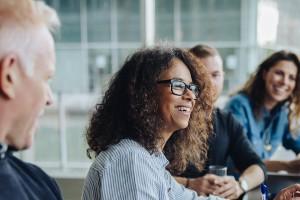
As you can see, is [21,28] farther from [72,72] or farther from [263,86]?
[72,72]

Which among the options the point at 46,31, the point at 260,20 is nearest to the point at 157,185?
the point at 46,31

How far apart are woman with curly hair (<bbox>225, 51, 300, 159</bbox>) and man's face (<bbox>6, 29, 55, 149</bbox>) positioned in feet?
5.55

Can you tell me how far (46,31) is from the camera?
2.42 ft

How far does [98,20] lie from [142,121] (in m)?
3.30

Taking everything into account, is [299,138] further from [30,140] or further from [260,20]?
[30,140]

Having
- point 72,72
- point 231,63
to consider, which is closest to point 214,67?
point 231,63

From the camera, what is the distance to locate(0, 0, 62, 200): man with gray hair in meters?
0.69

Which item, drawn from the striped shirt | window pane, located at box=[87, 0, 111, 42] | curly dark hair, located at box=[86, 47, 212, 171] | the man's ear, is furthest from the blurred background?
the man's ear

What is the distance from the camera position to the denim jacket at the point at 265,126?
2303mm

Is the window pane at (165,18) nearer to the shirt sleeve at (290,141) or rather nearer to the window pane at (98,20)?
the window pane at (98,20)

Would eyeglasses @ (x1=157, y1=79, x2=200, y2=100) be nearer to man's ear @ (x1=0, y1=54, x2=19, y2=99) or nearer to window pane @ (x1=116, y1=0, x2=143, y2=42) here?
man's ear @ (x1=0, y1=54, x2=19, y2=99)

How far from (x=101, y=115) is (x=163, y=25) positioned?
2.95m

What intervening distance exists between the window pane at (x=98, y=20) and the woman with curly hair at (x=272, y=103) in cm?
226

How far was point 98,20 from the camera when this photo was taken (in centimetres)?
443
